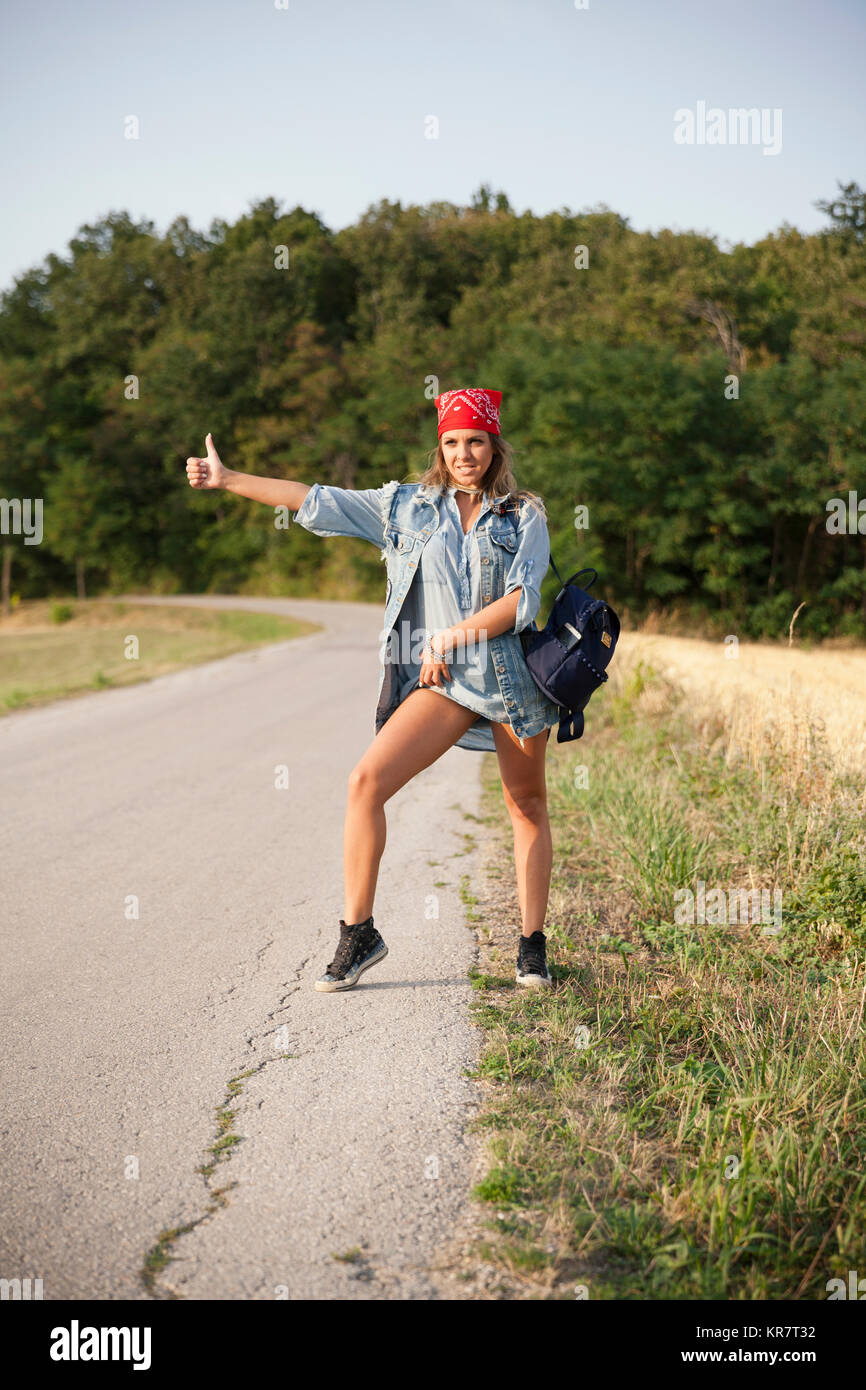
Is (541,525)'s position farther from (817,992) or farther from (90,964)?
(90,964)

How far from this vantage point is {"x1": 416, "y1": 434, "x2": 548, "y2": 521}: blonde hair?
389 cm

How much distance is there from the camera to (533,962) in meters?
4.00

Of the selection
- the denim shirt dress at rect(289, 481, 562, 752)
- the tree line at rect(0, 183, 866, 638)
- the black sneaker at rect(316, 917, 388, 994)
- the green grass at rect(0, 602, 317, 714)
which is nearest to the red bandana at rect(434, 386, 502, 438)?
the denim shirt dress at rect(289, 481, 562, 752)

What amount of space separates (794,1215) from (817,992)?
53.5 inches

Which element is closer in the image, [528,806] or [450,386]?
[528,806]

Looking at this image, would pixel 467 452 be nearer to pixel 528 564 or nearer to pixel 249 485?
pixel 528 564

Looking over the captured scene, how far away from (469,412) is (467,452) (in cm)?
14

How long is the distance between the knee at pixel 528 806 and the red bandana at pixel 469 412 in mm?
1401

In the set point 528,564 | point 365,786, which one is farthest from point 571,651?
point 365,786

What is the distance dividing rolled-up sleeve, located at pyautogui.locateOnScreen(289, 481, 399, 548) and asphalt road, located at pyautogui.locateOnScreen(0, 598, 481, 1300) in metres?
1.78

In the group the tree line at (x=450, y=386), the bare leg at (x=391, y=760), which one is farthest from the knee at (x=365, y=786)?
the tree line at (x=450, y=386)

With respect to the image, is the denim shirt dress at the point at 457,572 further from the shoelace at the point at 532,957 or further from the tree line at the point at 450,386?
the tree line at the point at 450,386
